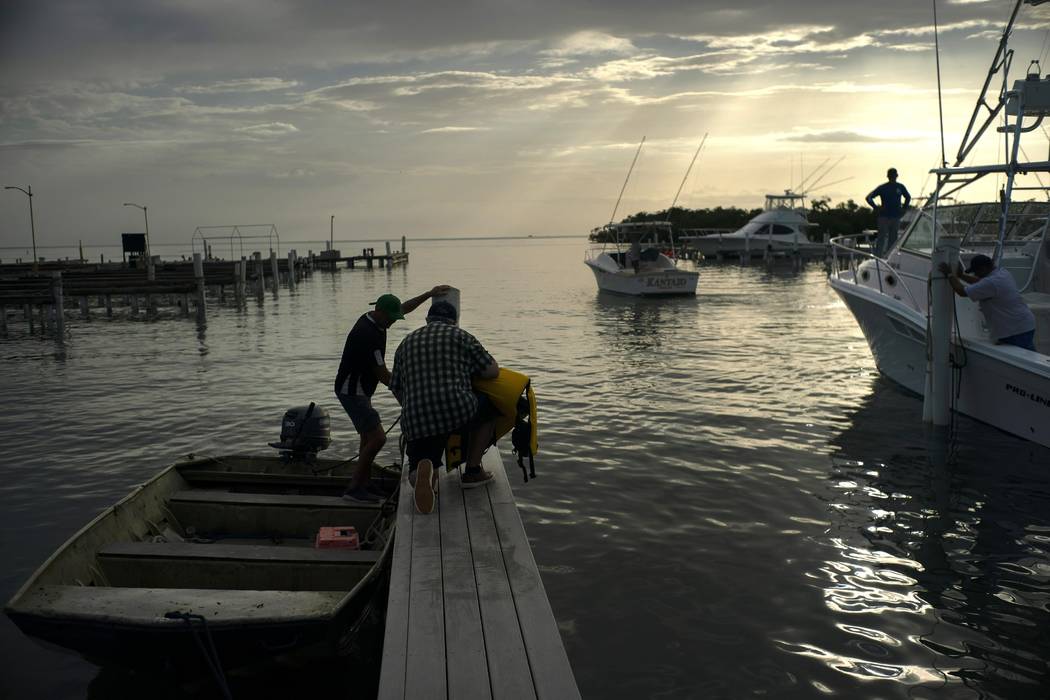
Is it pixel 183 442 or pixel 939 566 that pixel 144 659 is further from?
pixel 183 442

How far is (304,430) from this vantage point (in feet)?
27.1

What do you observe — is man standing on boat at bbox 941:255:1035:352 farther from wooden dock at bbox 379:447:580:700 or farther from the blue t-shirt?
wooden dock at bbox 379:447:580:700

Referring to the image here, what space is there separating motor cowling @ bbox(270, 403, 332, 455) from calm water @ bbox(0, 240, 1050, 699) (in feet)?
7.34

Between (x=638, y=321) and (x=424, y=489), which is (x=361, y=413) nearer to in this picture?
(x=424, y=489)

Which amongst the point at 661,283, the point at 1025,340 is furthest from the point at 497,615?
the point at 661,283

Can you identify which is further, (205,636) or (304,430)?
(304,430)

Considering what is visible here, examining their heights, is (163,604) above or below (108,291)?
below

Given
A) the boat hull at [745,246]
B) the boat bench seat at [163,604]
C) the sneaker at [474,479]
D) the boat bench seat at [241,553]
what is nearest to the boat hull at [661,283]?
the sneaker at [474,479]

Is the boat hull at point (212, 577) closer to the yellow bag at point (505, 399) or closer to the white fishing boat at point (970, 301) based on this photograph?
the yellow bag at point (505, 399)

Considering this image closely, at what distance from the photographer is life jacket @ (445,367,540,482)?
21.8ft

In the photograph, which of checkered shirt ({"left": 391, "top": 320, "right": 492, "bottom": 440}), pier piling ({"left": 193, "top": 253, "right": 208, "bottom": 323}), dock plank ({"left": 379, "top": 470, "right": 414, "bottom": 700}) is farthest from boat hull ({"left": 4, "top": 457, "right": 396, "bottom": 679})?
pier piling ({"left": 193, "top": 253, "right": 208, "bottom": 323})

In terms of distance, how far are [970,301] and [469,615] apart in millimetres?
9628

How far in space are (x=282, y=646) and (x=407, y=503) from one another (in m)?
1.74

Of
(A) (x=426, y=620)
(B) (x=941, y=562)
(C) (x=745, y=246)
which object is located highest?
(C) (x=745, y=246)
